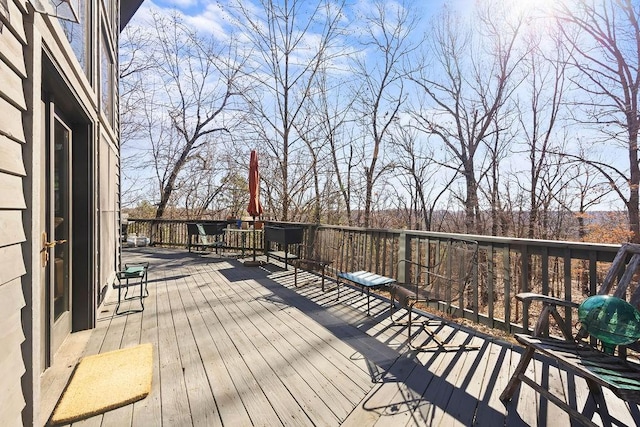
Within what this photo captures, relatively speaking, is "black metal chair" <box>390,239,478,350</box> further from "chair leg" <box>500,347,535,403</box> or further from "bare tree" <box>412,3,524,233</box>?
"bare tree" <box>412,3,524,233</box>

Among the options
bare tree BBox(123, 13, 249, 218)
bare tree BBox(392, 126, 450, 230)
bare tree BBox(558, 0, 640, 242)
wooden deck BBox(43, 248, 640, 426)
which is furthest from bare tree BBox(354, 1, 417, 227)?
wooden deck BBox(43, 248, 640, 426)

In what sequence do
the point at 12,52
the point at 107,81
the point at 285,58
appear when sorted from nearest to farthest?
the point at 12,52 → the point at 107,81 → the point at 285,58

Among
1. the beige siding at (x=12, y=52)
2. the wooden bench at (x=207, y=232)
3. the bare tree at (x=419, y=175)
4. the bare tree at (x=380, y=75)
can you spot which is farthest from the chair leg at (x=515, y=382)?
the bare tree at (x=419, y=175)

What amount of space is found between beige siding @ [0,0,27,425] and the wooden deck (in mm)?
599

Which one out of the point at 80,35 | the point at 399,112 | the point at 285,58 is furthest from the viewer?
the point at 399,112

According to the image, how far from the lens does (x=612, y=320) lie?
1731mm

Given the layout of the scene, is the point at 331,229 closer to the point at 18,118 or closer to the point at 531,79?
the point at 18,118

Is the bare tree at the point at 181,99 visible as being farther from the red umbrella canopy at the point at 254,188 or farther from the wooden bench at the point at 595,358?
the wooden bench at the point at 595,358

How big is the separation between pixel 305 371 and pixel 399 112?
38.1ft

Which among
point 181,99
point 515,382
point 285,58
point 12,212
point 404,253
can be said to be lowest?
point 515,382

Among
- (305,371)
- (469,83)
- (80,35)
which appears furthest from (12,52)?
(469,83)

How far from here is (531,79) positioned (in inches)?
435

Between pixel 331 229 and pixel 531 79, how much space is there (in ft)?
34.8

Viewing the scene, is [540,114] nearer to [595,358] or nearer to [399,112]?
[399,112]
